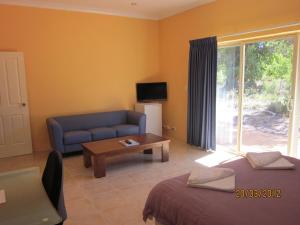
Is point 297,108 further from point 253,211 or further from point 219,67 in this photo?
point 253,211

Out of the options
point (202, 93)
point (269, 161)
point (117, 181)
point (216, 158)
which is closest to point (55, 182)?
point (269, 161)

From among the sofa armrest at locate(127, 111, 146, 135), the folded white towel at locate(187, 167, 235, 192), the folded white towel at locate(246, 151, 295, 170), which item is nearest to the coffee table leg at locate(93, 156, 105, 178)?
the sofa armrest at locate(127, 111, 146, 135)

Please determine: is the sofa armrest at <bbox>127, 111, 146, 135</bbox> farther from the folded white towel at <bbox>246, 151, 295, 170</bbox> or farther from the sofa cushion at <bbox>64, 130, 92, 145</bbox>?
the folded white towel at <bbox>246, 151, 295, 170</bbox>

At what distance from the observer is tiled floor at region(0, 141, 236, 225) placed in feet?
9.09

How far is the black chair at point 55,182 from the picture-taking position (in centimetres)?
164

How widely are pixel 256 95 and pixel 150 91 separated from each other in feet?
8.37

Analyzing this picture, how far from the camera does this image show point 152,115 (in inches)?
231

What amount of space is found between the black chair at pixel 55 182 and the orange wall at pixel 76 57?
11.4ft

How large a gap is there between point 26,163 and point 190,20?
13.6 feet

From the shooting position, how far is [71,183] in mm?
3580

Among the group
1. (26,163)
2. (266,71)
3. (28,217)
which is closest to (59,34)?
(26,163)

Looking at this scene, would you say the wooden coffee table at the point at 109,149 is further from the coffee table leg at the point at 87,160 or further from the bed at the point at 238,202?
the bed at the point at 238,202

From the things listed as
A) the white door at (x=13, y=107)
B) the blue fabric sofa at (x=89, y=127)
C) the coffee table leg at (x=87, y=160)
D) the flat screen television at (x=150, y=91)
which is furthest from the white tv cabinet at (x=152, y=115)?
the white door at (x=13, y=107)

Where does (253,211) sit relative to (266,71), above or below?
below
